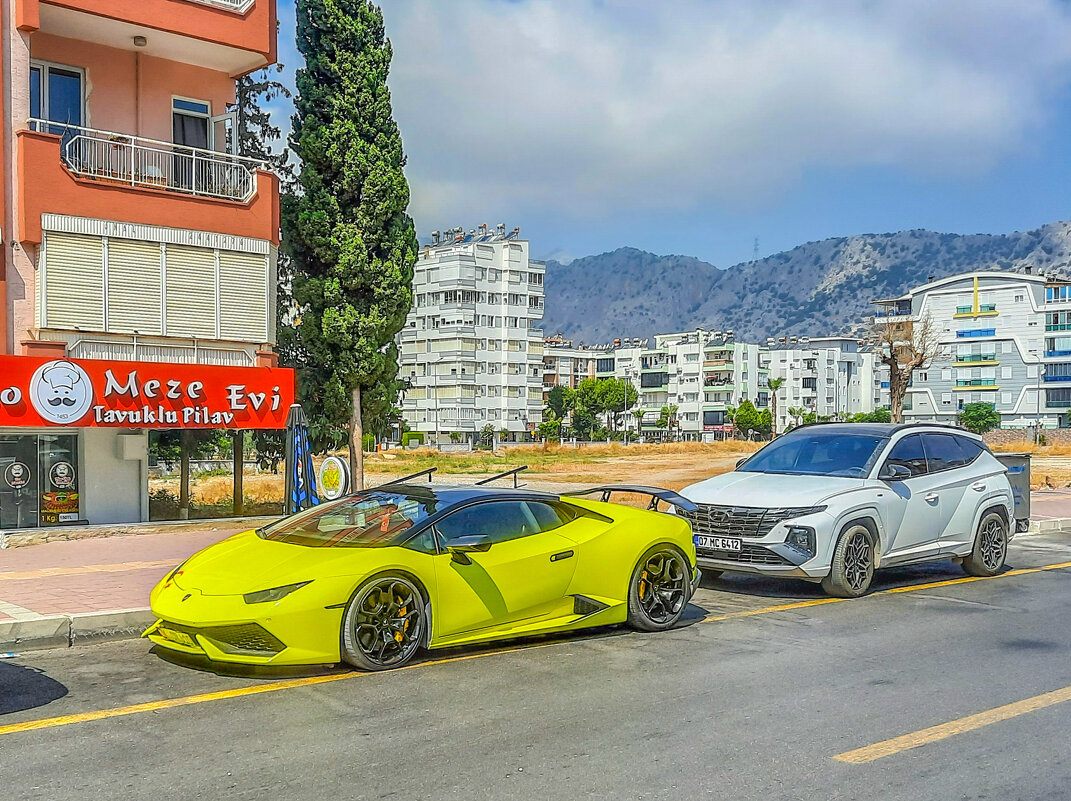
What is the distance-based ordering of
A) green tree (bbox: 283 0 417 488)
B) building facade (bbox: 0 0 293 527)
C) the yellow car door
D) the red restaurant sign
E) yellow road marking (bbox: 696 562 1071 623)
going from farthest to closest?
green tree (bbox: 283 0 417 488) → building facade (bbox: 0 0 293 527) → the red restaurant sign → yellow road marking (bbox: 696 562 1071 623) → the yellow car door

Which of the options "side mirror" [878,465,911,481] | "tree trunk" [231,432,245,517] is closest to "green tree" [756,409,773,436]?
"tree trunk" [231,432,245,517]

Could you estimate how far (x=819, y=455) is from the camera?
11961mm

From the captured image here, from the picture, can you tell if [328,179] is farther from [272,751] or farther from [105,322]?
[272,751]

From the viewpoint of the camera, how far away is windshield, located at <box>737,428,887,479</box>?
11.6 m

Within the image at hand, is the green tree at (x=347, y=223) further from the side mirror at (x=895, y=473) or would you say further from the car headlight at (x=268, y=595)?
the car headlight at (x=268, y=595)

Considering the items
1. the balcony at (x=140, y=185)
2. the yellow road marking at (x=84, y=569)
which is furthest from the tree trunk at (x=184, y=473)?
the yellow road marking at (x=84, y=569)

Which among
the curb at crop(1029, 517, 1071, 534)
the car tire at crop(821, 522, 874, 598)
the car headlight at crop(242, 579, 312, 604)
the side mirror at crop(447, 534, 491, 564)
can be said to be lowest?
the curb at crop(1029, 517, 1071, 534)

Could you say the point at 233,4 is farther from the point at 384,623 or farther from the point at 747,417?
the point at 747,417

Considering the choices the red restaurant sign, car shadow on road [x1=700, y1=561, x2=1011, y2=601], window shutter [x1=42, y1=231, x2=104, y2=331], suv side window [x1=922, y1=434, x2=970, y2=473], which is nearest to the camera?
car shadow on road [x1=700, y1=561, x2=1011, y2=601]

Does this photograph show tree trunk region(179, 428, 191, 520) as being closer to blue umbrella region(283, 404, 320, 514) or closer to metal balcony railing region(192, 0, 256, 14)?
blue umbrella region(283, 404, 320, 514)

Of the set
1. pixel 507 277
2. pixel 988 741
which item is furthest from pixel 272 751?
pixel 507 277

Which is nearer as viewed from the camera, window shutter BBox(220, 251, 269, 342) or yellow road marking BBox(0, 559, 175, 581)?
yellow road marking BBox(0, 559, 175, 581)

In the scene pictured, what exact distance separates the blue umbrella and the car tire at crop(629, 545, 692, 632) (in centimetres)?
601

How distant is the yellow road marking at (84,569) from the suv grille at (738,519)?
6.43 meters
